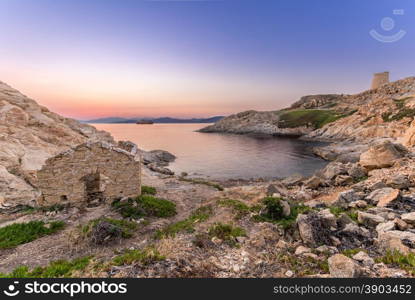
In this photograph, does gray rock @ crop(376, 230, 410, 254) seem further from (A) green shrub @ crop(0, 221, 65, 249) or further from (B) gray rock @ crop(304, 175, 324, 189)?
(A) green shrub @ crop(0, 221, 65, 249)

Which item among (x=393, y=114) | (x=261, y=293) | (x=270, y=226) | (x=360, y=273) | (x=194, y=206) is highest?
(x=393, y=114)

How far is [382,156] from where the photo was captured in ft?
60.2

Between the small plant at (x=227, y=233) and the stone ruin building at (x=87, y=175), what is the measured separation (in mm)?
7215

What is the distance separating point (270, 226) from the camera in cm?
880

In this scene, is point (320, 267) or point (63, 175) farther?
point (63, 175)

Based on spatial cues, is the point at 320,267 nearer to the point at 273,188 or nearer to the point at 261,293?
the point at 261,293

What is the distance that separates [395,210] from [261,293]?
9.65m

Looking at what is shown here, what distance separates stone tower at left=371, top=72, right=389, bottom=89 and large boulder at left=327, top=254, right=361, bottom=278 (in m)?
192

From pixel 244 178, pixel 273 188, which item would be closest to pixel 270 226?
pixel 273 188

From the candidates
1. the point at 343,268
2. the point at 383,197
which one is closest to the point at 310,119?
the point at 383,197

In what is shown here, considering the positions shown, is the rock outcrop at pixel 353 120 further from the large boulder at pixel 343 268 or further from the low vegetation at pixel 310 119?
the large boulder at pixel 343 268

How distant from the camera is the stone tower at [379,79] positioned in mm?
146375

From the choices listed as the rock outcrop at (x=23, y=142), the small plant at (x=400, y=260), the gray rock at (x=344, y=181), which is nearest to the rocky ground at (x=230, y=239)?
the small plant at (x=400, y=260)

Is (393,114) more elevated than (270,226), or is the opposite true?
(393,114)
